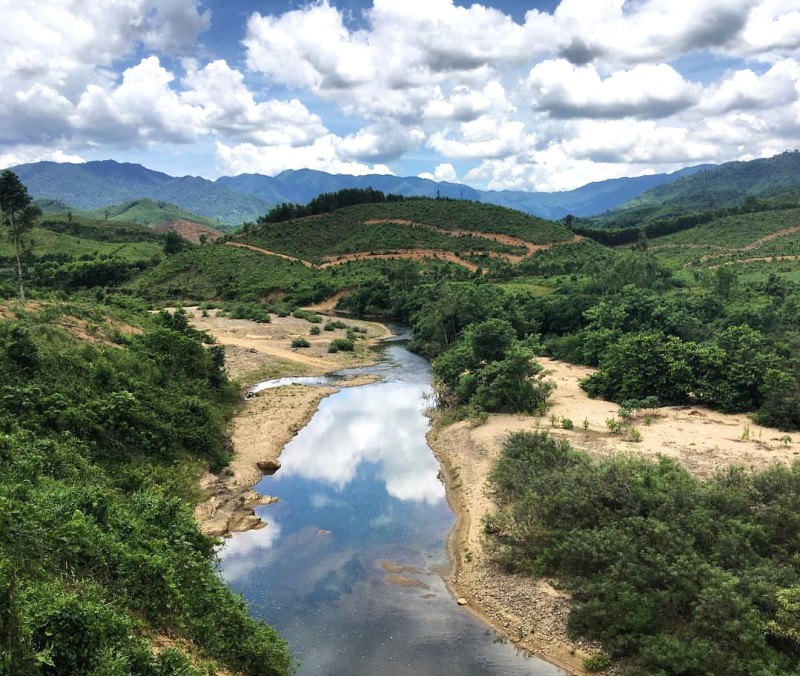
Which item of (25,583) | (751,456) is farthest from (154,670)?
(751,456)

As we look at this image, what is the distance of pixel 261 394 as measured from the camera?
1508 inches

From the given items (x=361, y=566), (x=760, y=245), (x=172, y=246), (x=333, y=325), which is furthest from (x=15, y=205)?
(x=760, y=245)

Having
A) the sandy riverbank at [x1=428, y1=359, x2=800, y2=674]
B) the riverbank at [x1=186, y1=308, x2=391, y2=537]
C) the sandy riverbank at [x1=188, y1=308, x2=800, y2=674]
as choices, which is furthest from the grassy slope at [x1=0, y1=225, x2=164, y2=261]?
the sandy riverbank at [x1=428, y1=359, x2=800, y2=674]

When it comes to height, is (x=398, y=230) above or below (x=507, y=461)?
above

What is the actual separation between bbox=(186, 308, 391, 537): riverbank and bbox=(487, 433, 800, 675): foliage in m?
10.4

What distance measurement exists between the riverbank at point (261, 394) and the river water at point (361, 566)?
83cm

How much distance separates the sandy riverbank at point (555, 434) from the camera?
15.1m

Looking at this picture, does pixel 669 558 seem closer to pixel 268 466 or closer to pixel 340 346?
pixel 268 466

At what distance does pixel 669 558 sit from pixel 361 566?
9431 millimetres

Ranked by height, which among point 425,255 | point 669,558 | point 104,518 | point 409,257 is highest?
point 425,255

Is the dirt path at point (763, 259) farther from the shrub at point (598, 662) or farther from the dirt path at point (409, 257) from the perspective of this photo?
the shrub at point (598, 662)

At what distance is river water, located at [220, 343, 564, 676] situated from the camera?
14.2 meters

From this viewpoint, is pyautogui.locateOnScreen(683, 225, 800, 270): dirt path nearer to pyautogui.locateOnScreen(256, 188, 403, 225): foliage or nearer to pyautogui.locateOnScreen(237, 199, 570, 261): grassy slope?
pyautogui.locateOnScreen(237, 199, 570, 261): grassy slope

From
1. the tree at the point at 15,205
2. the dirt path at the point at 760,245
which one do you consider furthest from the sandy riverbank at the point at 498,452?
the dirt path at the point at 760,245
